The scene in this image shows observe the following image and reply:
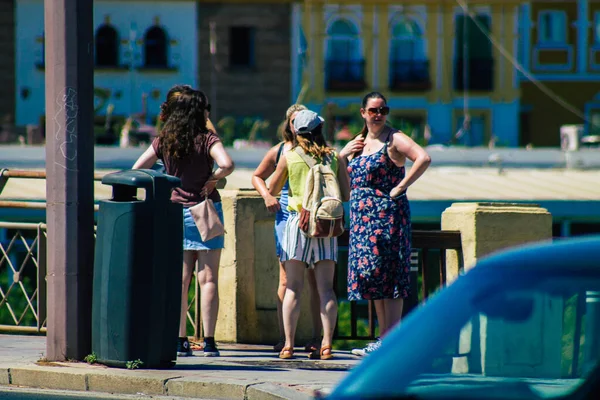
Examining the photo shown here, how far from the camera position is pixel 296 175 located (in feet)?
27.7

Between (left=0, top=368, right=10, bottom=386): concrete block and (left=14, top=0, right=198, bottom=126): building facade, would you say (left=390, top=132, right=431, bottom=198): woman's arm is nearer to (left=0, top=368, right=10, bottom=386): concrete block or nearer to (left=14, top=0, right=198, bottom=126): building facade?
(left=0, top=368, right=10, bottom=386): concrete block

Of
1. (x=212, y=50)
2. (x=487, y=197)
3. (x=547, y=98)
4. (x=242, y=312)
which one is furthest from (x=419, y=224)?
(x=547, y=98)

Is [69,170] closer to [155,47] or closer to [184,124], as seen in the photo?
[184,124]

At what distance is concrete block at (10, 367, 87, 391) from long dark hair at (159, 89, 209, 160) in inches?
67.4

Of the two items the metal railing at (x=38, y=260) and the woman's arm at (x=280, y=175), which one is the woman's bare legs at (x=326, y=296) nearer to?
the woman's arm at (x=280, y=175)

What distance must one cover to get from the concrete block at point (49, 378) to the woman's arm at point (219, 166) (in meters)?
1.60

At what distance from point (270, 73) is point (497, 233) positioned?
3896cm

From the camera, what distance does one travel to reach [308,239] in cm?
834

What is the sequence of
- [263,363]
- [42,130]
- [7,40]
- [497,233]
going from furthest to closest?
1. [7,40]
2. [42,130]
3. [497,233]
4. [263,363]

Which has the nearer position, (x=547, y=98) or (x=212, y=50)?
(x=212, y=50)

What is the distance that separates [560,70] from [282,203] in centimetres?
4254

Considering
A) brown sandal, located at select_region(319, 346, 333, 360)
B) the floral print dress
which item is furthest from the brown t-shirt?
brown sandal, located at select_region(319, 346, 333, 360)

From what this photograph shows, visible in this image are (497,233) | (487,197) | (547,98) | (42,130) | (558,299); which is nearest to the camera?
(558,299)

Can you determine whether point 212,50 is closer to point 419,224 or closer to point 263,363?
point 419,224
